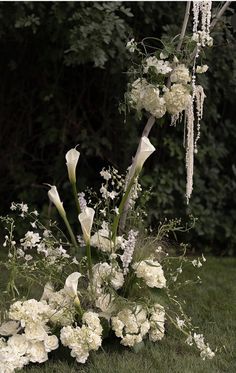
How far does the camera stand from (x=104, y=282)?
123 inches

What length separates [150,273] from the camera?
3.14 meters

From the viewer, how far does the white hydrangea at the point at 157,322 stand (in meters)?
3.19

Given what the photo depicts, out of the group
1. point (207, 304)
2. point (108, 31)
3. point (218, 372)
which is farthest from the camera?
point (108, 31)

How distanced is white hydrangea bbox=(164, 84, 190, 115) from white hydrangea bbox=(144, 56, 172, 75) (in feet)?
0.29

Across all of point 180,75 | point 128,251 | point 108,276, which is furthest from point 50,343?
point 180,75

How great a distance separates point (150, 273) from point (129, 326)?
27 centimetres

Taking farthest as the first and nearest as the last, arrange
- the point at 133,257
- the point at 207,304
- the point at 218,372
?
the point at 207,304 < the point at 133,257 < the point at 218,372

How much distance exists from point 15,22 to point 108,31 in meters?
0.70

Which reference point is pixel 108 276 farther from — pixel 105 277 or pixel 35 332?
pixel 35 332

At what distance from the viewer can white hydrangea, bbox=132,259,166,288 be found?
10.3 feet

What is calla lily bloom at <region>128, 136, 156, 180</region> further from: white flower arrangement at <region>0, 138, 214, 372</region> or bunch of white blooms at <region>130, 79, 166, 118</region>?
bunch of white blooms at <region>130, 79, 166, 118</region>

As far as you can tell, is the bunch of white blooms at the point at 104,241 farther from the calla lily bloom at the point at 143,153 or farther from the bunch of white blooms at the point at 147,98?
the bunch of white blooms at the point at 147,98

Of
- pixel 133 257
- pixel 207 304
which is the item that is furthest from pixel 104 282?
pixel 207 304

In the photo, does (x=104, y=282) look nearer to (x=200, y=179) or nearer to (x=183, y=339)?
(x=183, y=339)
